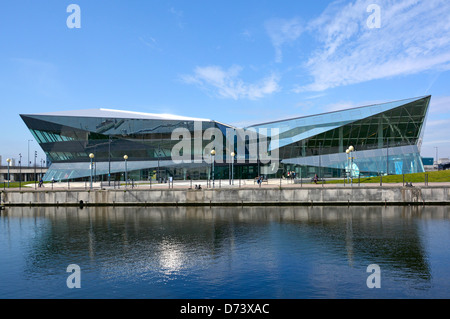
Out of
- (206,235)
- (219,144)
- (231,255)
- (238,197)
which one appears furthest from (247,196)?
(219,144)

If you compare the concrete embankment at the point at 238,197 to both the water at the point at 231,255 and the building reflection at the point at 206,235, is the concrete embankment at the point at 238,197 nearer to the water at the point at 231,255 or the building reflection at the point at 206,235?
the building reflection at the point at 206,235

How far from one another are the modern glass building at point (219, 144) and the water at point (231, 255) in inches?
970

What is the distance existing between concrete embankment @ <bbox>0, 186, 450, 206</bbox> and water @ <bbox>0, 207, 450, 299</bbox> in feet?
20.5

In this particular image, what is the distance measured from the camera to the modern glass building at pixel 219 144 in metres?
54.6

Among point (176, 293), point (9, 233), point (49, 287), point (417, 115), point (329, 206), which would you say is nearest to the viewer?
point (176, 293)

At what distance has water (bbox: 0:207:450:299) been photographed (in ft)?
43.4

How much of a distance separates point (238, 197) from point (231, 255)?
22.6 meters

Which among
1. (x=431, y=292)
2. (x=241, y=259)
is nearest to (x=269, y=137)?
(x=241, y=259)

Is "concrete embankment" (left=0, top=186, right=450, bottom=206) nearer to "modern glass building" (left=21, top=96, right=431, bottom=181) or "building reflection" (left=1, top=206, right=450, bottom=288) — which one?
"building reflection" (left=1, top=206, right=450, bottom=288)

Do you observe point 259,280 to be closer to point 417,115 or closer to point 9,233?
point 9,233

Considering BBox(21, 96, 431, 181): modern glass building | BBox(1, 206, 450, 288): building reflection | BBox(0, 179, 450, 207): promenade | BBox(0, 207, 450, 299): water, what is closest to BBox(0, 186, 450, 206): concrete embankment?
BBox(0, 179, 450, 207): promenade

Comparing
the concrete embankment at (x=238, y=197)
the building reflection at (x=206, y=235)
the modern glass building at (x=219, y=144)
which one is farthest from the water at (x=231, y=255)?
the modern glass building at (x=219, y=144)

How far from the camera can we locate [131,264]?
16.7 metres

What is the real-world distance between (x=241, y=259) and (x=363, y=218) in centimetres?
1620
